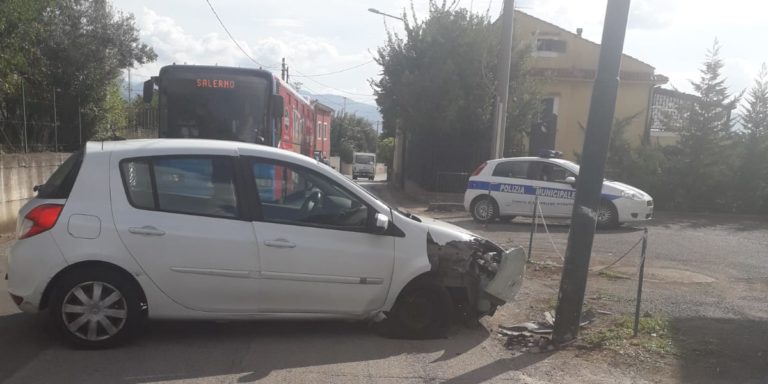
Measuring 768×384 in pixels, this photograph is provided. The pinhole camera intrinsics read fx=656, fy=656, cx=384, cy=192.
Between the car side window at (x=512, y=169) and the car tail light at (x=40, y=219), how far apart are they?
1098 cm

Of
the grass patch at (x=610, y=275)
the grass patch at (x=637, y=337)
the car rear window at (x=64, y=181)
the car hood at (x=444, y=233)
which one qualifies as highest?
the car rear window at (x=64, y=181)

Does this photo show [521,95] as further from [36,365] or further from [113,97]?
[36,365]

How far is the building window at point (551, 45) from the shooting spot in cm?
2920

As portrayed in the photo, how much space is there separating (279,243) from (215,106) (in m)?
7.15

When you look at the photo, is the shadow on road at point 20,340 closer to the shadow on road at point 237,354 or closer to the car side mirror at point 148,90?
the shadow on road at point 237,354

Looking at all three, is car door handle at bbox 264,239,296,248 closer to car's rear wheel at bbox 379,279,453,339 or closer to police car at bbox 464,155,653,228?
car's rear wheel at bbox 379,279,453,339

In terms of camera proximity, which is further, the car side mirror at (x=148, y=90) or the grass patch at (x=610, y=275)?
the car side mirror at (x=148, y=90)

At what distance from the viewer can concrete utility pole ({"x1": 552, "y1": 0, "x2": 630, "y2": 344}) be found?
5.68 m

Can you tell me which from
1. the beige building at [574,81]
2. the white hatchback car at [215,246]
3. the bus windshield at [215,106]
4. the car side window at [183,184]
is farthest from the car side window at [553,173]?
the beige building at [574,81]

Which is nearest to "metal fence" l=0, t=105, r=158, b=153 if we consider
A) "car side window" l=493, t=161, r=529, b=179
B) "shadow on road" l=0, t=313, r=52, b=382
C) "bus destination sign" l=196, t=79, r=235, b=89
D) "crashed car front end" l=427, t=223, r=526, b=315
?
"bus destination sign" l=196, t=79, r=235, b=89

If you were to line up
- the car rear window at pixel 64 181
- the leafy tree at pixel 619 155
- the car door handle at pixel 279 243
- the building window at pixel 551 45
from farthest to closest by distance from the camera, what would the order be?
the building window at pixel 551 45 → the leafy tree at pixel 619 155 → the car door handle at pixel 279 243 → the car rear window at pixel 64 181

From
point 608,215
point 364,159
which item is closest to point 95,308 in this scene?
point 608,215

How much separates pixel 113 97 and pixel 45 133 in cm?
576

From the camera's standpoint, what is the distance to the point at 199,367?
488 centimetres
